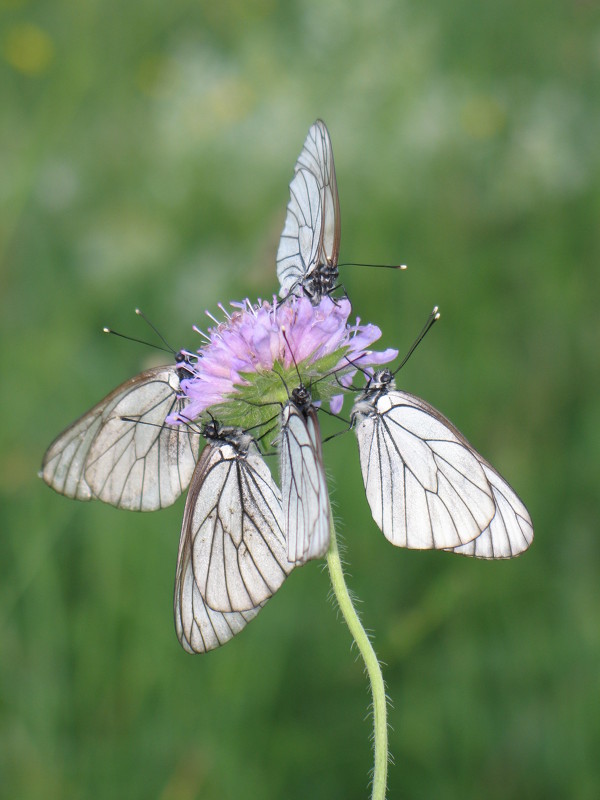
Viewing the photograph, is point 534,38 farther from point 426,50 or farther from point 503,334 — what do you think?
point 503,334

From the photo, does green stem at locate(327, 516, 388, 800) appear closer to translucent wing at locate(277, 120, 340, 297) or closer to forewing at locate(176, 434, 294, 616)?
forewing at locate(176, 434, 294, 616)

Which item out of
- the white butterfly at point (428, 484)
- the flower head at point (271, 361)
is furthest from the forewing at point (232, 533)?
the white butterfly at point (428, 484)

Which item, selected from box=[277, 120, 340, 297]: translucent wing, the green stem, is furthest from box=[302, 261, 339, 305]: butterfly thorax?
the green stem

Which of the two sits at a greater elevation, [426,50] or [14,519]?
[426,50]

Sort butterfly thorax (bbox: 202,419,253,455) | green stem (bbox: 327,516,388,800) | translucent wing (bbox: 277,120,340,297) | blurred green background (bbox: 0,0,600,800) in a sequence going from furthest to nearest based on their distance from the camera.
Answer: blurred green background (bbox: 0,0,600,800)
translucent wing (bbox: 277,120,340,297)
butterfly thorax (bbox: 202,419,253,455)
green stem (bbox: 327,516,388,800)

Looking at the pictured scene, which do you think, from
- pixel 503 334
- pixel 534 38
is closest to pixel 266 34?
pixel 534 38

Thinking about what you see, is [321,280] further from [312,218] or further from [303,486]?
[303,486]
